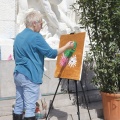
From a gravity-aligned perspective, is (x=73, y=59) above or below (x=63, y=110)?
above

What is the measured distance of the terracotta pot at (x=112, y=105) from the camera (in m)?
4.88

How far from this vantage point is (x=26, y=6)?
734 cm

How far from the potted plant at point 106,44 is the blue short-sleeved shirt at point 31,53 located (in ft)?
4.71

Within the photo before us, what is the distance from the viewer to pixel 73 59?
14.7 feet

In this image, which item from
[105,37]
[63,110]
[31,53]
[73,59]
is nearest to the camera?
[31,53]

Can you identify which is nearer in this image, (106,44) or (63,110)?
(106,44)

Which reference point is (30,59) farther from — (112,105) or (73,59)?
(112,105)

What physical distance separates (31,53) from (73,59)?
0.99 metres

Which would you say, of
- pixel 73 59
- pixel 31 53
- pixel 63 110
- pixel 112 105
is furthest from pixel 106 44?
pixel 31 53

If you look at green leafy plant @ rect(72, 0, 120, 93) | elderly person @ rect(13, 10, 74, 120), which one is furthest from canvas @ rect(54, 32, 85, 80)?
elderly person @ rect(13, 10, 74, 120)

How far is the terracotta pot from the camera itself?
192 inches

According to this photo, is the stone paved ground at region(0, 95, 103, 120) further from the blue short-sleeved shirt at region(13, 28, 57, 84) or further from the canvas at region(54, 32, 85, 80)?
the blue short-sleeved shirt at region(13, 28, 57, 84)

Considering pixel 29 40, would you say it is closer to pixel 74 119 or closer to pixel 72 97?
pixel 74 119

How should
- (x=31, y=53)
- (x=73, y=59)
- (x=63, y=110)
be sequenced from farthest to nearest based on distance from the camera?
(x=63, y=110)
(x=73, y=59)
(x=31, y=53)
